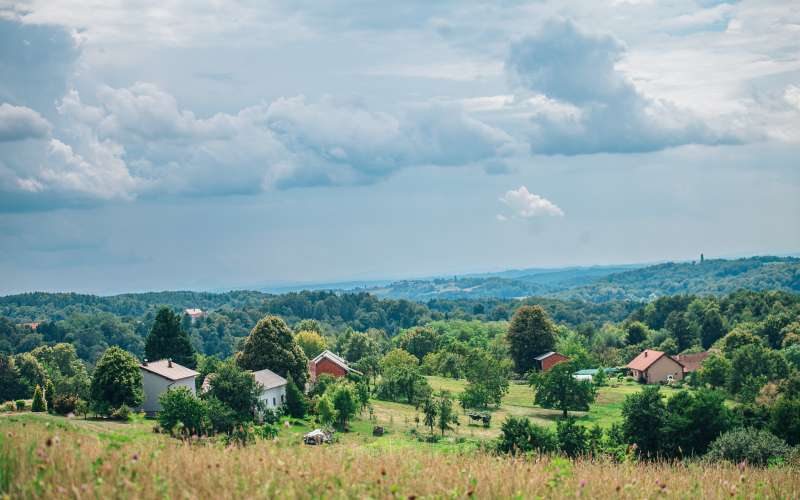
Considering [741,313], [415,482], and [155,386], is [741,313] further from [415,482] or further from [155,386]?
[415,482]

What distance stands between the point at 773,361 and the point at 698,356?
24.9 metres

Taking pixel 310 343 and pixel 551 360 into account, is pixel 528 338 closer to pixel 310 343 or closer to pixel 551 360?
pixel 551 360

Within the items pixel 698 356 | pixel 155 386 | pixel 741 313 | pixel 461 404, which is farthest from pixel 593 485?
pixel 741 313

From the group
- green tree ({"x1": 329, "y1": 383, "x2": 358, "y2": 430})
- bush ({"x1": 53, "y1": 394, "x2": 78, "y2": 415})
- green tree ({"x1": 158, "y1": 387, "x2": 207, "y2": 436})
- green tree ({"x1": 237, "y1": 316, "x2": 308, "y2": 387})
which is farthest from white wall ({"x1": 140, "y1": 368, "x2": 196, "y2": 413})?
green tree ({"x1": 237, "y1": 316, "x2": 308, "y2": 387})

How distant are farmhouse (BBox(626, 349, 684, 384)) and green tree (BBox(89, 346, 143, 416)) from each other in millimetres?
55530

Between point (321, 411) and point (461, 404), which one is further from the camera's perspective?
point (461, 404)

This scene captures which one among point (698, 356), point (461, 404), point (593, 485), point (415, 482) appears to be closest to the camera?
point (415, 482)

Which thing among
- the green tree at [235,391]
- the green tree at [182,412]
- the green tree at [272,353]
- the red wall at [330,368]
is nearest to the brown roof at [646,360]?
the red wall at [330,368]

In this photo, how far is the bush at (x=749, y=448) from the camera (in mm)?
27941

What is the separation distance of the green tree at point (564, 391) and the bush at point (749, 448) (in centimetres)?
2456

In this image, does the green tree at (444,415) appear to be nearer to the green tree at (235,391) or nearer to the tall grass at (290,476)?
the green tree at (235,391)

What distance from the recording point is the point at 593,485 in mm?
10766

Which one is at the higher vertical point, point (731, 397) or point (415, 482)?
point (415, 482)

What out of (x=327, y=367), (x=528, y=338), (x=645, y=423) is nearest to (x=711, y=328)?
(x=528, y=338)
